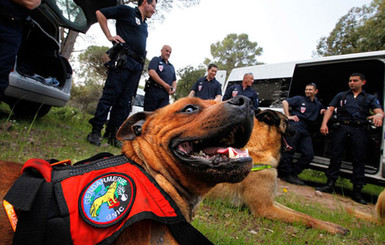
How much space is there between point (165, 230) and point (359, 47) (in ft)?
52.6

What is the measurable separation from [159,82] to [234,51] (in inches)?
1684

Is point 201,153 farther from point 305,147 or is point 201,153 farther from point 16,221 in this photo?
point 305,147

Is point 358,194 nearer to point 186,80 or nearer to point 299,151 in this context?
point 299,151

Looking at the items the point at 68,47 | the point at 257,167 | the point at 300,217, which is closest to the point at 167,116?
the point at 257,167

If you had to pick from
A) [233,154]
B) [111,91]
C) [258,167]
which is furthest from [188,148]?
[111,91]

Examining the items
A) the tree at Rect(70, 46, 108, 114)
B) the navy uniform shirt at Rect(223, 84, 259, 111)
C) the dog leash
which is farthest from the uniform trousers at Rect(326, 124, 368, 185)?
the tree at Rect(70, 46, 108, 114)

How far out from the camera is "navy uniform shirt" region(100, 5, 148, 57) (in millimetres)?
3812

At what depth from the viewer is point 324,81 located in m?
7.41

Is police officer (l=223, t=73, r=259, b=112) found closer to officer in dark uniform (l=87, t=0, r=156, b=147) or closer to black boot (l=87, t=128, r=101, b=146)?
officer in dark uniform (l=87, t=0, r=156, b=147)

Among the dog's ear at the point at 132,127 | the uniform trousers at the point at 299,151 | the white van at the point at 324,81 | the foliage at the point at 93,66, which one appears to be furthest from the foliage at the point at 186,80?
the dog's ear at the point at 132,127

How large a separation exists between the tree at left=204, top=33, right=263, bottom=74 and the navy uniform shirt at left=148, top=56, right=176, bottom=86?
38.4 meters

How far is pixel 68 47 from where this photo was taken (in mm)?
8844

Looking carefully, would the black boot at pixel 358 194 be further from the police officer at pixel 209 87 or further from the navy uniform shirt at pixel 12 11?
the navy uniform shirt at pixel 12 11

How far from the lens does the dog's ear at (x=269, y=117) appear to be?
3.53 metres
